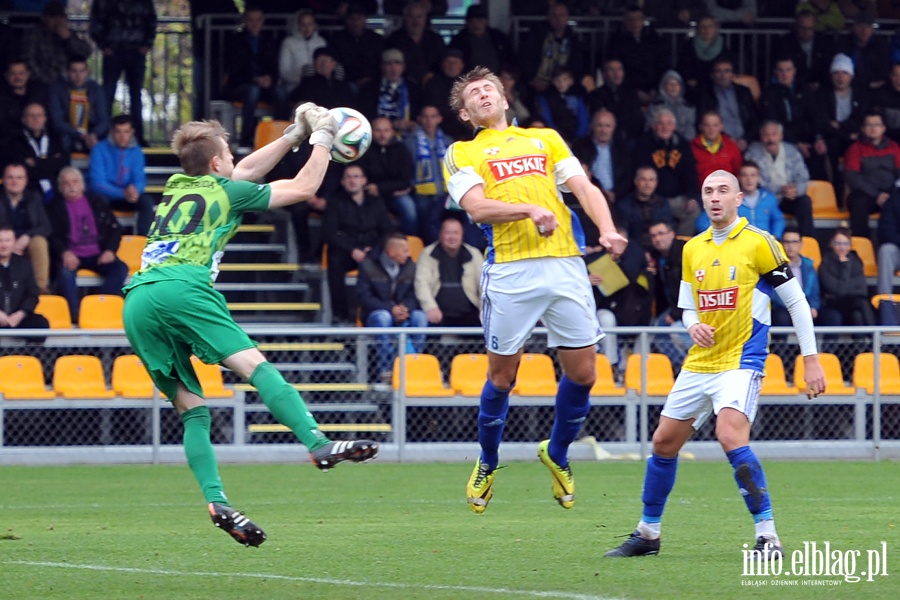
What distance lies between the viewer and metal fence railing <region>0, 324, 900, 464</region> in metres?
12.8

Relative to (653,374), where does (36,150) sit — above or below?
above

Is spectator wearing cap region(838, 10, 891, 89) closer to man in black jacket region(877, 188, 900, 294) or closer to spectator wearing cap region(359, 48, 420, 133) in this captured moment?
man in black jacket region(877, 188, 900, 294)

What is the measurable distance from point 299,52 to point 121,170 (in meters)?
2.67

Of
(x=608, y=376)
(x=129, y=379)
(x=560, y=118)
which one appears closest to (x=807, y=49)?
(x=560, y=118)

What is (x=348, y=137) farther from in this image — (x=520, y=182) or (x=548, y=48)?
(x=548, y=48)

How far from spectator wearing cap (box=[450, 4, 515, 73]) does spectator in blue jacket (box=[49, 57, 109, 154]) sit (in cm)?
411

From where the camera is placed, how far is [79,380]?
12820 mm

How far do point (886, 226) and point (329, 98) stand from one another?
6.30 m

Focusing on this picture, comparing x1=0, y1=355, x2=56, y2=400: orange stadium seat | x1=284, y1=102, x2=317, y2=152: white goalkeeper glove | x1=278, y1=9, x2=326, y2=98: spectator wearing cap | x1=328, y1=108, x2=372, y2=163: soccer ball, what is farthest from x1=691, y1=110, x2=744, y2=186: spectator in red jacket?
x1=284, y1=102, x2=317, y2=152: white goalkeeper glove

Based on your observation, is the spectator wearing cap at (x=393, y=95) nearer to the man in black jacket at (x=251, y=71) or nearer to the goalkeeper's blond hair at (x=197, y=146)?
the man in black jacket at (x=251, y=71)

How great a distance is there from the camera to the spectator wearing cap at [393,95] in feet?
52.7

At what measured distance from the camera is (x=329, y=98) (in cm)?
1581

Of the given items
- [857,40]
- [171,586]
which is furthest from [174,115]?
[171,586]

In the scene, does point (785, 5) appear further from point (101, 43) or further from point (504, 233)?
point (504, 233)
